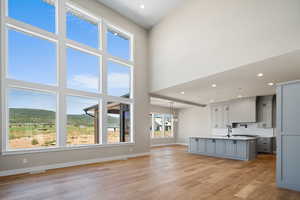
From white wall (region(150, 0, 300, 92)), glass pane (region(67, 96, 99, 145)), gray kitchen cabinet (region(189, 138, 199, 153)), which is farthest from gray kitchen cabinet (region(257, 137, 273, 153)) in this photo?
glass pane (region(67, 96, 99, 145))

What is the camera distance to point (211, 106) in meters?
10.4

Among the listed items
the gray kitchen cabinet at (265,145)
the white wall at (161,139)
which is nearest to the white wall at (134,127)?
the white wall at (161,139)

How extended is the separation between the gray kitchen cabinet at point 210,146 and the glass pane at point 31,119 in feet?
18.7

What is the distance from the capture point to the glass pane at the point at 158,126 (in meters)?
11.4

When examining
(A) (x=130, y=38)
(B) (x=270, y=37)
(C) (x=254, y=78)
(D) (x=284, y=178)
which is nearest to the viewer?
(D) (x=284, y=178)

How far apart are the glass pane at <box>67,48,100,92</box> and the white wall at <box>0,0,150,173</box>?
1.64 metres

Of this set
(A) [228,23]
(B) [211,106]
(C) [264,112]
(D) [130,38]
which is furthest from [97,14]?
Result: (C) [264,112]

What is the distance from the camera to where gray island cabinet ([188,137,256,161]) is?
6283 mm

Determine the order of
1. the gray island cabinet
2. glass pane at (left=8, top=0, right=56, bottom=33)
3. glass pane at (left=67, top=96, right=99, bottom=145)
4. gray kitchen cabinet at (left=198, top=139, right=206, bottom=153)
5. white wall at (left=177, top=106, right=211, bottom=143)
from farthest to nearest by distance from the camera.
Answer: white wall at (left=177, top=106, right=211, bottom=143) → gray kitchen cabinet at (left=198, top=139, right=206, bottom=153) → the gray island cabinet → glass pane at (left=67, top=96, right=99, bottom=145) → glass pane at (left=8, top=0, right=56, bottom=33)

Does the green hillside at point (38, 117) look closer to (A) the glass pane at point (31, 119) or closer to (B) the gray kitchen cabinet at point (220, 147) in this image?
(A) the glass pane at point (31, 119)

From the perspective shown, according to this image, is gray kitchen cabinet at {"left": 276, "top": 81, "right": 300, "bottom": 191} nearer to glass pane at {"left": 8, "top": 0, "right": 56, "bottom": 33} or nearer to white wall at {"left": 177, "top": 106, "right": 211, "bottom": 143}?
glass pane at {"left": 8, "top": 0, "right": 56, "bottom": 33}

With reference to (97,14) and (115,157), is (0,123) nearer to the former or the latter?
(115,157)

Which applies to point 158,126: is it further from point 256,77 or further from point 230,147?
point 256,77

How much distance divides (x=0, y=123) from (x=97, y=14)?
14.7 feet
